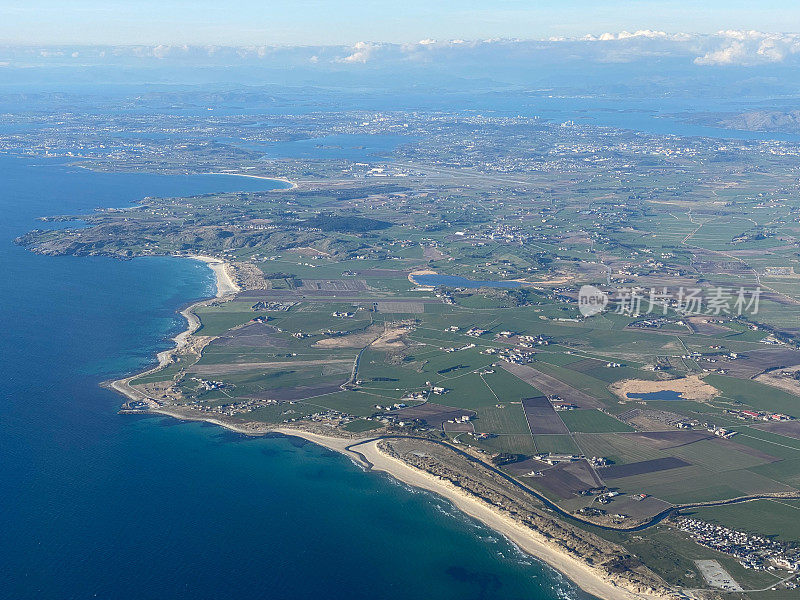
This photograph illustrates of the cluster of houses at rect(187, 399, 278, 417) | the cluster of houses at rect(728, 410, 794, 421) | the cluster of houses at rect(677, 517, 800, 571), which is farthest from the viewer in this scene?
the cluster of houses at rect(187, 399, 278, 417)

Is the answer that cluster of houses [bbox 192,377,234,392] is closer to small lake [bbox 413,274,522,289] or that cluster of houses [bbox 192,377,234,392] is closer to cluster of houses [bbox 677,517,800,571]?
cluster of houses [bbox 677,517,800,571]

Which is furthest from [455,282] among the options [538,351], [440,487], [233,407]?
[440,487]

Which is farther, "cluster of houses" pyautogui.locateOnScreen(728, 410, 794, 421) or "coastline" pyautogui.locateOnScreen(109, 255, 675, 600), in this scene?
"cluster of houses" pyautogui.locateOnScreen(728, 410, 794, 421)

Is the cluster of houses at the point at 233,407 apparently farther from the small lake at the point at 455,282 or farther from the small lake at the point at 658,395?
the small lake at the point at 455,282

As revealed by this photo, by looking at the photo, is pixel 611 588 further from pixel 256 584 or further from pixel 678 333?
pixel 678 333

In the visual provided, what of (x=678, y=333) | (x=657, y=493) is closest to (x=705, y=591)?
(x=657, y=493)

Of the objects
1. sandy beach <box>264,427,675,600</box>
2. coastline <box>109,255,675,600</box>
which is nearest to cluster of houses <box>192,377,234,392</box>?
coastline <box>109,255,675,600</box>

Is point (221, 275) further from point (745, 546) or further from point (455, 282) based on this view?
point (745, 546)
